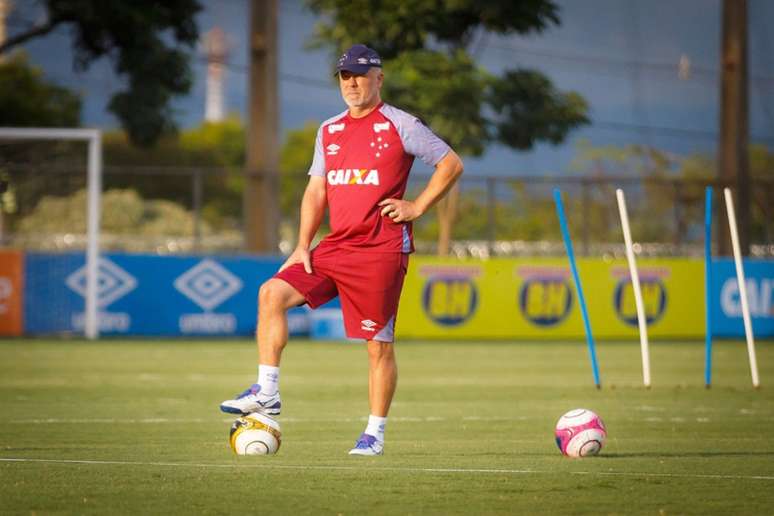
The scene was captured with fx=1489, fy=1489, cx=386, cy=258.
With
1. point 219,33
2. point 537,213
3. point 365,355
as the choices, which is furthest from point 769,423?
point 219,33

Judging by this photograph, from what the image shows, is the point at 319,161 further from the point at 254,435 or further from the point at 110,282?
the point at 110,282

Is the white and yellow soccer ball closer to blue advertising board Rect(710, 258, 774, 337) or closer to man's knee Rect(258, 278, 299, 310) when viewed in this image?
man's knee Rect(258, 278, 299, 310)

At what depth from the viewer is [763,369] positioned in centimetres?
1853

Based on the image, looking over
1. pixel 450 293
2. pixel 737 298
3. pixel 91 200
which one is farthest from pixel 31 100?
pixel 737 298

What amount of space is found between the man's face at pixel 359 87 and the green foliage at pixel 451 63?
69.3ft

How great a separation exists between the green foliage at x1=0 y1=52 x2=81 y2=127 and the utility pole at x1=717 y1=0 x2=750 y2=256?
23972mm

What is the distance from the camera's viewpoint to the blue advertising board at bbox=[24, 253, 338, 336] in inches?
949

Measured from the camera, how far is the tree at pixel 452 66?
3002 centimetres

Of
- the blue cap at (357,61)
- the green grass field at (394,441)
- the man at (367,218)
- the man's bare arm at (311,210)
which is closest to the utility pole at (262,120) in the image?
the green grass field at (394,441)

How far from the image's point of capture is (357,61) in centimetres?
858

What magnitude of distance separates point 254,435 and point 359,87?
2.11 m

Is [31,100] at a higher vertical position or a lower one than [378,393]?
higher

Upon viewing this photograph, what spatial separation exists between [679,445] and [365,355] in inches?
454

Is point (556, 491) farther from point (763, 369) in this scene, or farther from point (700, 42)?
point (700, 42)
